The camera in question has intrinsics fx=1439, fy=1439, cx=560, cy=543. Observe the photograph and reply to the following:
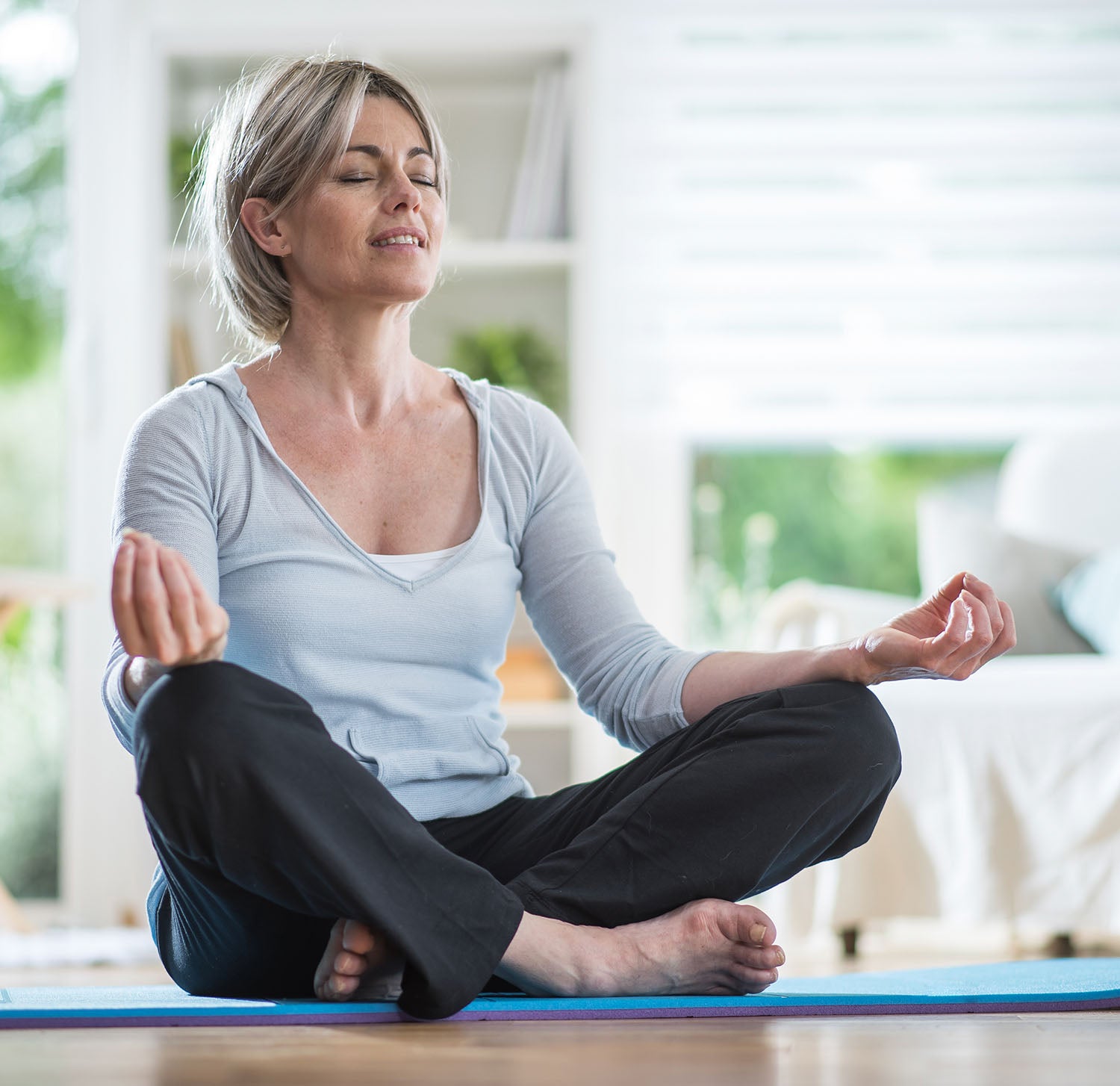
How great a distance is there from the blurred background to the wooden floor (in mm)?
1993

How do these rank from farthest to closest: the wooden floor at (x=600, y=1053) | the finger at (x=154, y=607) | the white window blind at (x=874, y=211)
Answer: the white window blind at (x=874, y=211) < the finger at (x=154, y=607) < the wooden floor at (x=600, y=1053)

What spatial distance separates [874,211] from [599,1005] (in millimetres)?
2602

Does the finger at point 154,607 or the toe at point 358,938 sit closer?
the finger at point 154,607

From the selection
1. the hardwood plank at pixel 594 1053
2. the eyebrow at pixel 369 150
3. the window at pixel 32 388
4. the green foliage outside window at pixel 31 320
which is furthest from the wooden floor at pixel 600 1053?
the green foliage outside window at pixel 31 320

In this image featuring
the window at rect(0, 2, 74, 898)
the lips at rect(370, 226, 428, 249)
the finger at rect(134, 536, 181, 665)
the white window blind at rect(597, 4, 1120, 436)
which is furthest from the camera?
the white window blind at rect(597, 4, 1120, 436)

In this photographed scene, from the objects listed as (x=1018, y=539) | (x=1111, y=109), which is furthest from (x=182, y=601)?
(x=1111, y=109)

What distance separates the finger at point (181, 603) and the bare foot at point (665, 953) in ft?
1.33

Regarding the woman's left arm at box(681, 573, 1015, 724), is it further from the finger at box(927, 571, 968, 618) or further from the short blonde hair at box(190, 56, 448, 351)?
the short blonde hair at box(190, 56, 448, 351)

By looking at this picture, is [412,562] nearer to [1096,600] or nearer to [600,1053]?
[600,1053]

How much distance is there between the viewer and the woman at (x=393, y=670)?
45.3 inches

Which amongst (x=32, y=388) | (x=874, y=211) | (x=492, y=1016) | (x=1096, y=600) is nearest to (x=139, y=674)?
(x=492, y=1016)

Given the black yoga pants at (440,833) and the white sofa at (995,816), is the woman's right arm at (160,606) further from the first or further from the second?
the white sofa at (995,816)

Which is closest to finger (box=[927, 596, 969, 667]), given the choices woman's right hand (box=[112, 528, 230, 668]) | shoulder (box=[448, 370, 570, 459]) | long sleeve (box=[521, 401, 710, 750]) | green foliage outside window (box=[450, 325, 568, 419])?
long sleeve (box=[521, 401, 710, 750])

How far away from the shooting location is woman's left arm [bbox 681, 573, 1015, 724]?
129 cm
